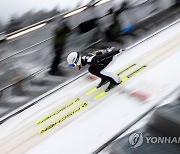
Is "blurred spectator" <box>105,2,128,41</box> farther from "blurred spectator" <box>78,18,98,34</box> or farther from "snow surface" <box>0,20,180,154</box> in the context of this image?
"snow surface" <box>0,20,180,154</box>

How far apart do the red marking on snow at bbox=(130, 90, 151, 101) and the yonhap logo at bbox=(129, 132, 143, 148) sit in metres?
1.58

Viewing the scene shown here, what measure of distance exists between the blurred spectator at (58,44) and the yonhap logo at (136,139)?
321 cm

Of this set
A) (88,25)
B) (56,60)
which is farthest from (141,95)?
(88,25)

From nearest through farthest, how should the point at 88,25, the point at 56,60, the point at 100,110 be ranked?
the point at 100,110, the point at 56,60, the point at 88,25

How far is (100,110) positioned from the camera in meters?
4.30

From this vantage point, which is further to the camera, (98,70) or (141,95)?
(98,70)

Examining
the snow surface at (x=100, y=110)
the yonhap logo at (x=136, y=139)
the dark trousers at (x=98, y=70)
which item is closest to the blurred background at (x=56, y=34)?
the snow surface at (x=100, y=110)

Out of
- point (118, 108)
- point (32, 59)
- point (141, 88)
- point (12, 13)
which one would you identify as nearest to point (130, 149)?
point (118, 108)

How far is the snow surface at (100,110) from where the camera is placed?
3.74 metres

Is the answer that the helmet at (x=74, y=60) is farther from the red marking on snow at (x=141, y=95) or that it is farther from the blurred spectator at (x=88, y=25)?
the blurred spectator at (x=88, y=25)

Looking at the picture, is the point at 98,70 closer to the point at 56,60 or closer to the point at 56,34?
the point at 56,60

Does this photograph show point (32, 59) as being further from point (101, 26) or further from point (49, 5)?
point (49, 5)

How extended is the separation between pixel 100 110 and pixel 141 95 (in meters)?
0.68

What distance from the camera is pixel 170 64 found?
5.11m
